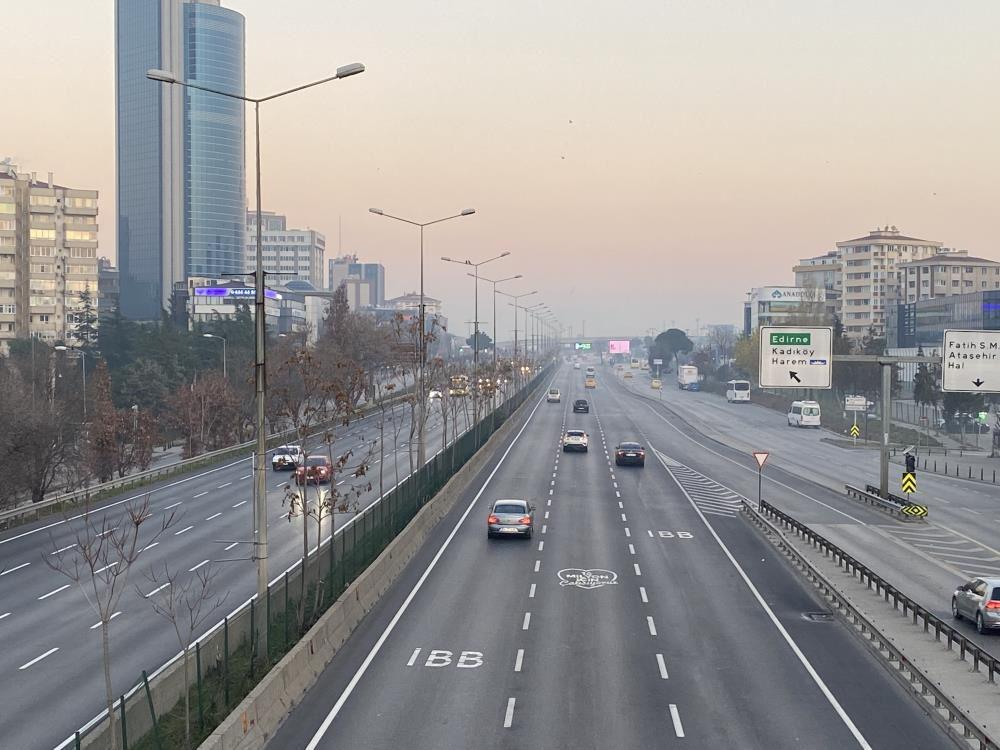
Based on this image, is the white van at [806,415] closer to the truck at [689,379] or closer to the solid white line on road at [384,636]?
the solid white line on road at [384,636]

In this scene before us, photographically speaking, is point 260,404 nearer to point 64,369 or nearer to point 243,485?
point 243,485

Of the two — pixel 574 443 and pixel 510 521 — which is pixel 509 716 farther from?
pixel 574 443

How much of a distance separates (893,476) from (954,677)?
4993 cm

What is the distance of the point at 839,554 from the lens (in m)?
34.6

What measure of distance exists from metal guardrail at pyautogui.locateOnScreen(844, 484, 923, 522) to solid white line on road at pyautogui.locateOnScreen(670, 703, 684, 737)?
31.1 metres

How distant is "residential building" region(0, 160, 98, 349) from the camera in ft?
449

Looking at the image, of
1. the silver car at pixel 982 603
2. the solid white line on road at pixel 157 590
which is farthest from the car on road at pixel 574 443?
the silver car at pixel 982 603

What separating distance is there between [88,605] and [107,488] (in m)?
21.8

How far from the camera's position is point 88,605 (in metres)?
28.9

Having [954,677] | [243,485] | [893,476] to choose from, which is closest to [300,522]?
[243,485]

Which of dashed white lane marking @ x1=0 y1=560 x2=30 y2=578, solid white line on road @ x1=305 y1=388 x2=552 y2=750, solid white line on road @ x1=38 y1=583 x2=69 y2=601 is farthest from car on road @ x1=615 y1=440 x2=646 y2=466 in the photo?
solid white line on road @ x1=38 y1=583 x2=69 y2=601

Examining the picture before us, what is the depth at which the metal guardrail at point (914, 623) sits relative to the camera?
18605 millimetres

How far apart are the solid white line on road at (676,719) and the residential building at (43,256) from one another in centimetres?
12608

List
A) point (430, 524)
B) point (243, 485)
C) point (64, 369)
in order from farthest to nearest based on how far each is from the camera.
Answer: point (64, 369) → point (243, 485) → point (430, 524)
